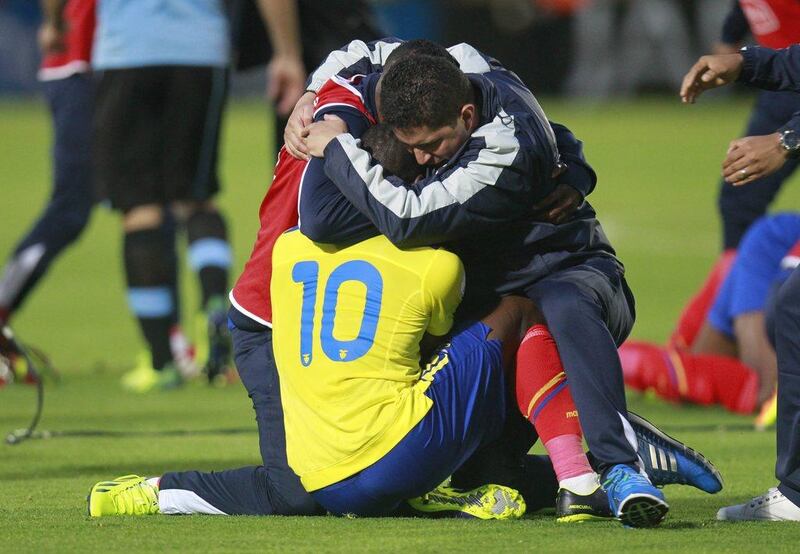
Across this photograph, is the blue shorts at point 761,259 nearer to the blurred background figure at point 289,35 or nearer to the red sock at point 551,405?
the blurred background figure at point 289,35

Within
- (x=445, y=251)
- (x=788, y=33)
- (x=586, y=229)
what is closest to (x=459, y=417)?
(x=445, y=251)

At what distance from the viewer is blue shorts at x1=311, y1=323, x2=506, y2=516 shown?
13.7 ft

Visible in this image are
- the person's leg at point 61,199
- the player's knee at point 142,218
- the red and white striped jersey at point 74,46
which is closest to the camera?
the player's knee at point 142,218

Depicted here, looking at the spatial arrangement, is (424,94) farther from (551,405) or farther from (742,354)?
(742,354)

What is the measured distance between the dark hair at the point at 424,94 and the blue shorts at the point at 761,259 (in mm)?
2888

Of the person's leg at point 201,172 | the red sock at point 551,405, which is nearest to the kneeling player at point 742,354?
the person's leg at point 201,172

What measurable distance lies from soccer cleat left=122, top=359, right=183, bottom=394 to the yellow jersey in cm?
335

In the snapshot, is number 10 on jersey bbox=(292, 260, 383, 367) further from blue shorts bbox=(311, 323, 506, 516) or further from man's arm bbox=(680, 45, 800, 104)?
man's arm bbox=(680, 45, 800, 104)

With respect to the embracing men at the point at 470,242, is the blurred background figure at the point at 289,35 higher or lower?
higher

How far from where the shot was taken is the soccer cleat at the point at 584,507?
417 cm

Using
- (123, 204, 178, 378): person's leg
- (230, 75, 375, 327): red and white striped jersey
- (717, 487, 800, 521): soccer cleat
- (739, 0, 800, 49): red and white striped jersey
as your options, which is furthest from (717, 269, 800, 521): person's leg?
(123, 204, 178, 378): person's leg

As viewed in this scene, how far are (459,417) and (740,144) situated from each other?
3.32ft

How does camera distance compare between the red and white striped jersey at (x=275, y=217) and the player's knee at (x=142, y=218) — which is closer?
the red and white striped jersey at (x=275, y=217)

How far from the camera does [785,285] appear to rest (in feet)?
14.2
